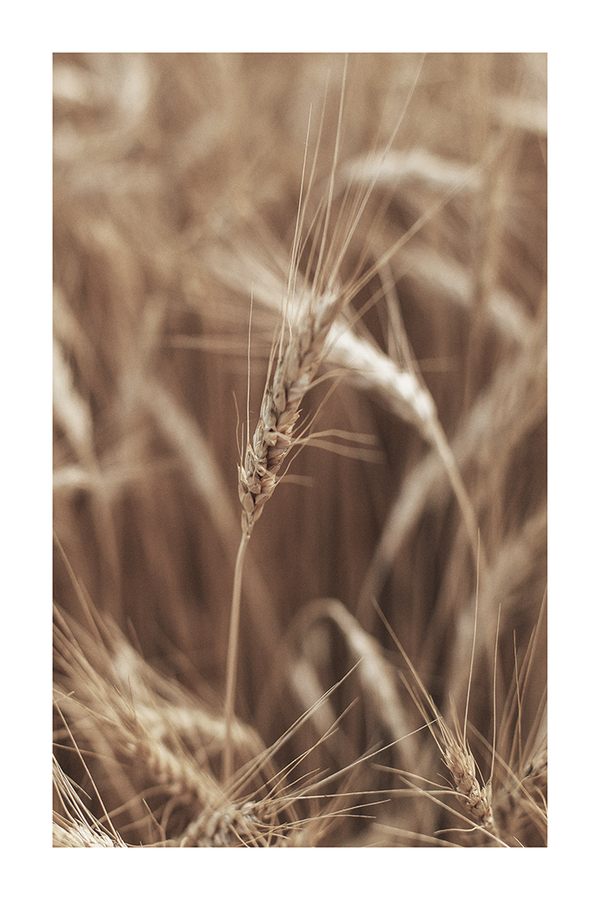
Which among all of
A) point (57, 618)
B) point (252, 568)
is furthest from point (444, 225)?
point (57, 618)

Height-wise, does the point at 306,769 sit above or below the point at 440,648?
below

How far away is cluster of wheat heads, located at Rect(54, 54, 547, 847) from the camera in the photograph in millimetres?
705

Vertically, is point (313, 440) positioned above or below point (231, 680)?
above

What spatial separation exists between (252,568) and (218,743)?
0.23 m

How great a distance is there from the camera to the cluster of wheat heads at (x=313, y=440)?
0.70 meters

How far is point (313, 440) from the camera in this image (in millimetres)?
717
